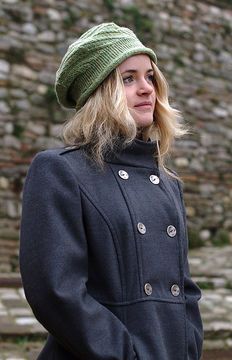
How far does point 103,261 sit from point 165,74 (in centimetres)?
597

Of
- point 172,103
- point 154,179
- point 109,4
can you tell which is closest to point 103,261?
point 154,179

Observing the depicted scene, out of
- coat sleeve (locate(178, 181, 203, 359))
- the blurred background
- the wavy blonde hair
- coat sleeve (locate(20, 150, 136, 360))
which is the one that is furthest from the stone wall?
coat sleeve (locate(20, 150, 136, 360))

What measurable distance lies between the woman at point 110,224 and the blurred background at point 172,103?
79.2 inches

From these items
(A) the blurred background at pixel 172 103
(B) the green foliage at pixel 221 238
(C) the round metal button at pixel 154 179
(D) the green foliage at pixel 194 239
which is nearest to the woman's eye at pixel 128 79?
(C) the round metal button at pixel 154 179

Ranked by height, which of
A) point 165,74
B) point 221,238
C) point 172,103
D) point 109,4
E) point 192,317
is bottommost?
point 221,238

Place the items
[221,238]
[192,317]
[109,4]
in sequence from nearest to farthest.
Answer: [192,317] < [109,4] < [221,238]

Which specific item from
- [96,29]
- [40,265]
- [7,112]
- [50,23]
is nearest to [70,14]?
[50,23]

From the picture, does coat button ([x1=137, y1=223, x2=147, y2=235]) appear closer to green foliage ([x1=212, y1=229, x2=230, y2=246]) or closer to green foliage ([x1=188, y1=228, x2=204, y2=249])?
green foliage ([x1=188, y1=228, x2=204, y2=249])

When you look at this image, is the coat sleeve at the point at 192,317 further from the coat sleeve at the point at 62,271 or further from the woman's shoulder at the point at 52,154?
the woman's shoulder at the point at 52,154

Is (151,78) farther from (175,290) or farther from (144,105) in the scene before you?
(175,290)

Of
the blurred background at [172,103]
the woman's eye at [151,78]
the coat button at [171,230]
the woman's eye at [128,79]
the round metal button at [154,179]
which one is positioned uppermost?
the woman's eye at [128,79]

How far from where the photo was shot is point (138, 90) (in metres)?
1.85

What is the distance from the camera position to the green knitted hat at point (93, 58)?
183cm

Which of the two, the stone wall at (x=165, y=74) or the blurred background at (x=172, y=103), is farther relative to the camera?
Answer: the stone wall at (x=165, y=74)
